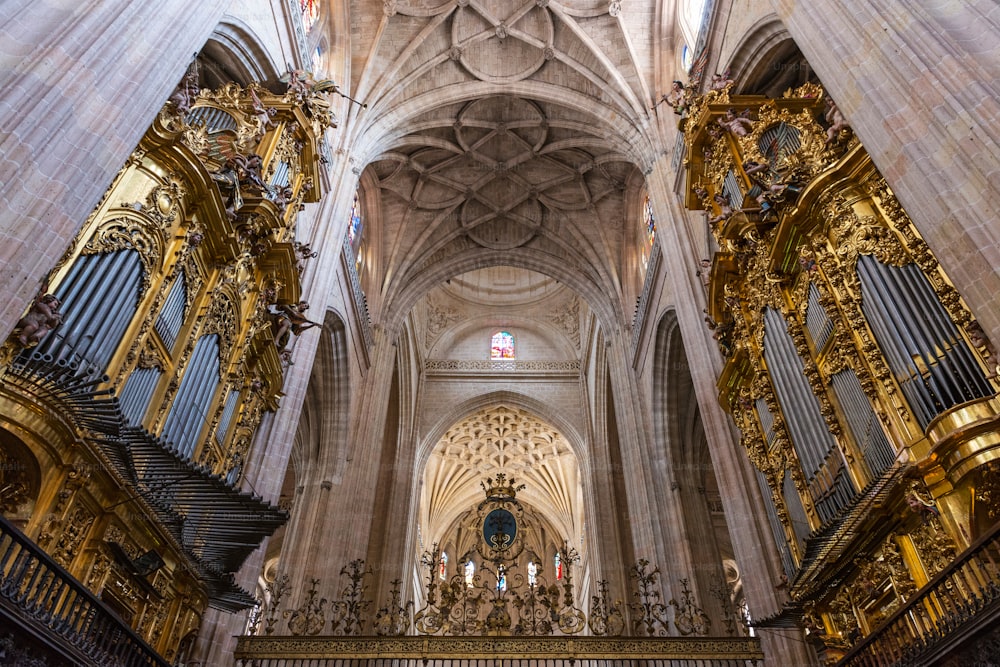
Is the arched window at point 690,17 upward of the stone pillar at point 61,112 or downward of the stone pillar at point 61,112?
upward

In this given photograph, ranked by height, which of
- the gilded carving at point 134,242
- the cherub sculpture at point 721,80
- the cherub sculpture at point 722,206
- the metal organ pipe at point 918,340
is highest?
the cherub sculpture at point 721,80

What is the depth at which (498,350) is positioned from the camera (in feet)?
99.2

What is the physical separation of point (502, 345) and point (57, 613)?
25.7 m

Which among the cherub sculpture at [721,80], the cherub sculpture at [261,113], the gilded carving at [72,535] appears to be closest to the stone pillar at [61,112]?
the gilded carving at [72,535]

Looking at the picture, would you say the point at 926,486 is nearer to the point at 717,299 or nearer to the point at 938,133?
the point at 938,133

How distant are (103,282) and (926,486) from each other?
291 inches

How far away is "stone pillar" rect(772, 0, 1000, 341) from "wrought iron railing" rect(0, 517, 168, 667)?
255 inches

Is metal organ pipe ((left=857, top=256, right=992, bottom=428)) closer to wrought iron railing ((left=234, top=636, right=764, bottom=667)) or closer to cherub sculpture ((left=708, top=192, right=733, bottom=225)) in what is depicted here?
cherub sculpture ((left=708, top=192, right=733, bottom=225))

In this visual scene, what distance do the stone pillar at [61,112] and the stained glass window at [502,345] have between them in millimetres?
24181

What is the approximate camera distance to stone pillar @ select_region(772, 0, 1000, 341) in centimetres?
474

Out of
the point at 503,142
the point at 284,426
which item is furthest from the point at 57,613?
the point at 503,142

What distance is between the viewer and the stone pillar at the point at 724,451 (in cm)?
877

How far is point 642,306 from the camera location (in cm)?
1850

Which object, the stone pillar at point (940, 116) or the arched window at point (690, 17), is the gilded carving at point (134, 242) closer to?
the stone pillar at point (940, 116)
